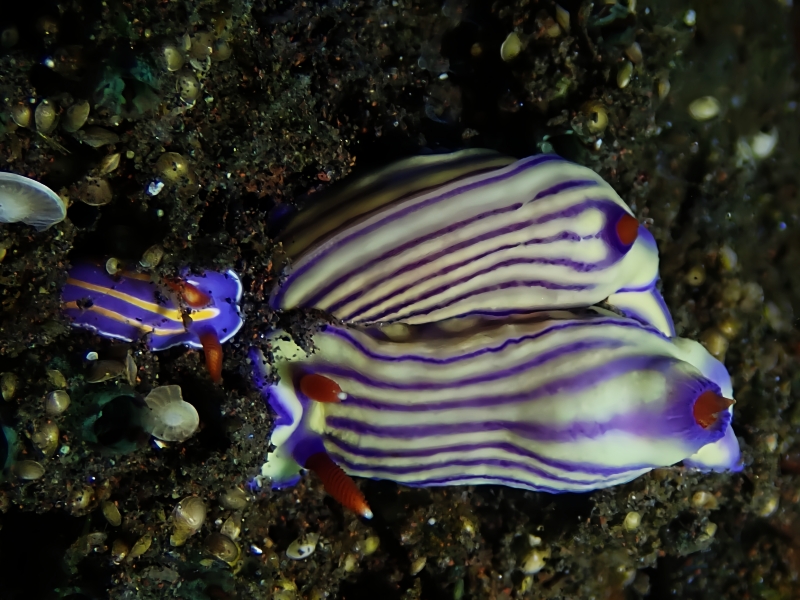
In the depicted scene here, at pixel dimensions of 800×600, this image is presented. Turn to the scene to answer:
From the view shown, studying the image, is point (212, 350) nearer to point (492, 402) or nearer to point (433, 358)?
point (433, 358)

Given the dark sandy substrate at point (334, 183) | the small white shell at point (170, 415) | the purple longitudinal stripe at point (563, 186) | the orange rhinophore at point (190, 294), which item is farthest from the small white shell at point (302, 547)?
the purple longitudinal stripe at point (563, 186)

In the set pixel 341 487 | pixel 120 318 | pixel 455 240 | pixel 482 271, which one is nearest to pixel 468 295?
pixel 482 271

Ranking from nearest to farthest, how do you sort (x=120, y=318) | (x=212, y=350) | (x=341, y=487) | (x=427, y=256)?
(x=120, y=318)
(x=212, y=350)
(x=341, y=487)
(x=427, y=256)

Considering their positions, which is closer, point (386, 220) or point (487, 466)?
point (386, 220)

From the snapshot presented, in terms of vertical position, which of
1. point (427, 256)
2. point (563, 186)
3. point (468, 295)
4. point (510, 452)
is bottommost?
point (510, 452)

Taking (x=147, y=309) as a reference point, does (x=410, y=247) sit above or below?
below

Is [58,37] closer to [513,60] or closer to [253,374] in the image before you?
[253,374]

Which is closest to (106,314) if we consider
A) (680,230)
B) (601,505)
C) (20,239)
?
(20,239)
